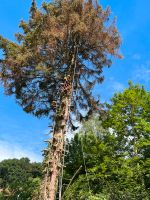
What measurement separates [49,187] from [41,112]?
5167mm

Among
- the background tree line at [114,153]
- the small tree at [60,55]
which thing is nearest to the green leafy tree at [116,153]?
the background tree line at [114,153]

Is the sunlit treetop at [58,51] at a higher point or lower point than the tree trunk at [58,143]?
higher

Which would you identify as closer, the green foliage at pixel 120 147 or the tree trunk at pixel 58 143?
the tree trunk at pixel 58 143

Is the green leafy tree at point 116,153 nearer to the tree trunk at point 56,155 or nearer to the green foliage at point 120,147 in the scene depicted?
the green foliage at point 120,147

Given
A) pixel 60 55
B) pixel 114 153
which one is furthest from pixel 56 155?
pixel 114 153

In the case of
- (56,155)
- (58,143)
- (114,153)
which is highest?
(114,153)

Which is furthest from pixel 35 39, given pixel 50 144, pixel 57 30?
pixel 50 144

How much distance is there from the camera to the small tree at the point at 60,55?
14391mm

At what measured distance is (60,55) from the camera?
1514cm

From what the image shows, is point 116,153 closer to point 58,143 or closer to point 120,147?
point 120,147

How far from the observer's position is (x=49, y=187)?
11750mm

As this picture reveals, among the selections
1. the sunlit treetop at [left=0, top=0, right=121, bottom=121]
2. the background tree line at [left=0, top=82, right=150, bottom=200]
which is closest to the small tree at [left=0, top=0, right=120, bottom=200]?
the sunlit treetop at [left=0, top=0, right=121, bottom=121]

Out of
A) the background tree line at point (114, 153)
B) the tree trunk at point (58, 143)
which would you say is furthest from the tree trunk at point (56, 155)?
the background tree line at point (114, 153)

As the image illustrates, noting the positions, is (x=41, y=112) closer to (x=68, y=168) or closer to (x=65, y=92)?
Result: (x=65, y=92)
